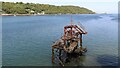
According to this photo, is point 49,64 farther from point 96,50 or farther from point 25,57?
point 96,50

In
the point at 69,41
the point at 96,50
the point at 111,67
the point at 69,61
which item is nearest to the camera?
the point at 111,67

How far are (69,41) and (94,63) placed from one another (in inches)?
350

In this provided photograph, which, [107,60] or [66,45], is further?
[66,45]

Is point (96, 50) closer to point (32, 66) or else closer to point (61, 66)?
point (61, 66)

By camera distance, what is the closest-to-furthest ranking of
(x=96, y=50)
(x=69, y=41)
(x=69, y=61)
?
(x=69, y=61) → (x=69, y=41) → (x=96, y=50)

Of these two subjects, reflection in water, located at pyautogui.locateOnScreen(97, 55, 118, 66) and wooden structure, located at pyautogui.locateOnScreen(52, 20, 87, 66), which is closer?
reflection in water, located at pyautogui.locateOnScreen(97, 55, 118, 66)

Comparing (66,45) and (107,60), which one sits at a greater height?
(66,45)

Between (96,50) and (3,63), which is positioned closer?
(3,63)

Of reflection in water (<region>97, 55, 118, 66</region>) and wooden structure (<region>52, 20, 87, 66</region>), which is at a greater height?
wooden structure (<region>52, 20, 87, 66</region>)

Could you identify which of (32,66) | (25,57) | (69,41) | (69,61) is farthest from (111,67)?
(25,57)

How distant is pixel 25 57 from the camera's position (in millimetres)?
49438

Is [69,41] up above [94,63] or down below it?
above

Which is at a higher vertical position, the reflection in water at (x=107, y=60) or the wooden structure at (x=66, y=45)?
the wooden structure at (x=66, y=45)

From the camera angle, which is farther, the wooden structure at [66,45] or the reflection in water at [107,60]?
the wooden structure at [66,45]
